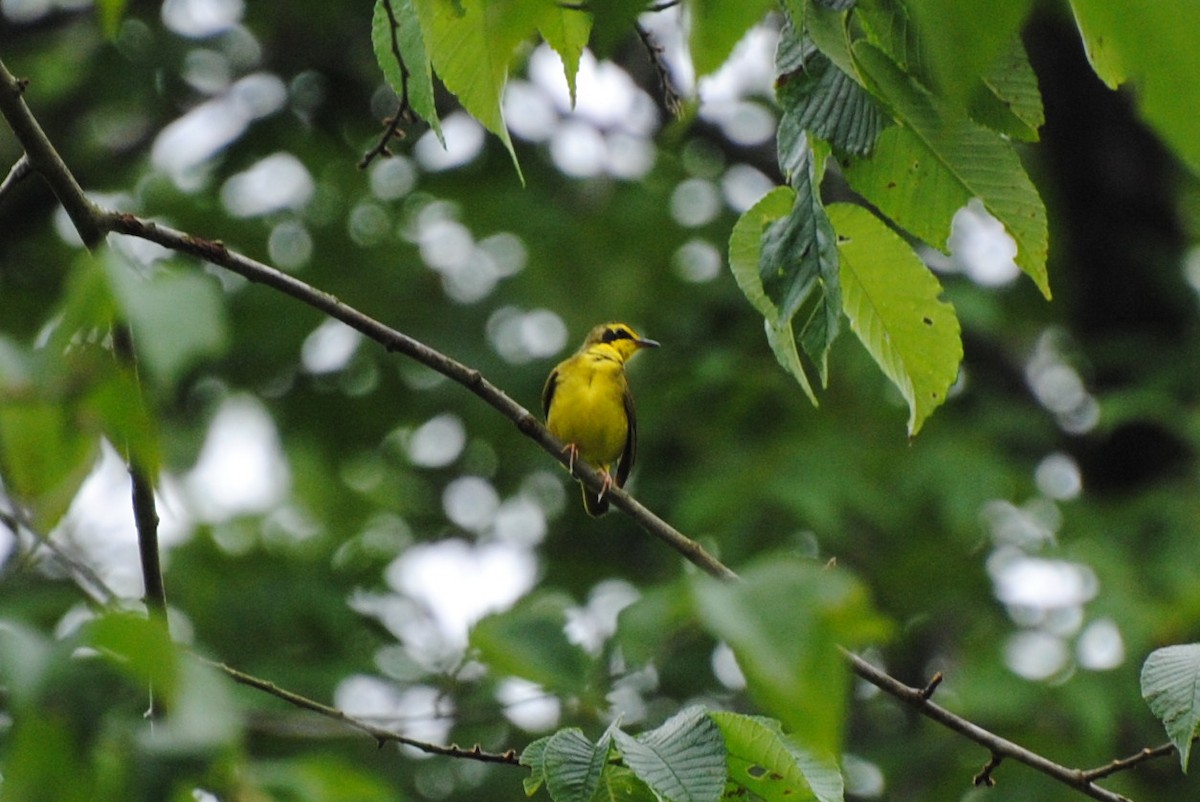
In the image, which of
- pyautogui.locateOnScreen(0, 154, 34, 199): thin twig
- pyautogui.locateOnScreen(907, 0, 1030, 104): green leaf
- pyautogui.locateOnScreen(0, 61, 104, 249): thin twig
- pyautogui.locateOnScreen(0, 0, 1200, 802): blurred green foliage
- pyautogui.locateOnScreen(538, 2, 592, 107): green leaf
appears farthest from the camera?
pyautogui.locateOnScreen(0, 0, 1200, 802): blurred green foliage

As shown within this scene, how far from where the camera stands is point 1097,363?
1070 centimetres

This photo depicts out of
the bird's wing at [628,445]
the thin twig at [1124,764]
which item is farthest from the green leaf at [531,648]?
the bird's wing at [628,445]

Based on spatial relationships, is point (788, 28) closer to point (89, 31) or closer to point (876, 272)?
point (876, 272)

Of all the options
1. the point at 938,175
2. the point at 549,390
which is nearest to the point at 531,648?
the point at 938,175

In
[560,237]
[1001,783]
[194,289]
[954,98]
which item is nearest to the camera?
[954,98]

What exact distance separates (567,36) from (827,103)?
45cm

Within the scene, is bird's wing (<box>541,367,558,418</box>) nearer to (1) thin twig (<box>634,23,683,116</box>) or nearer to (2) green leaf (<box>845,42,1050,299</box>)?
(1) thin twig (<box>634,23,683,116</box>)

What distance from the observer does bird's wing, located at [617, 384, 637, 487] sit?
7.45 m

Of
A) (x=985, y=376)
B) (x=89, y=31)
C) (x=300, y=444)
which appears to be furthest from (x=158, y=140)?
(x=985, y=376)

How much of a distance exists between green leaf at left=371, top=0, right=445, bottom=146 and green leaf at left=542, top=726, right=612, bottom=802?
106 centimetres

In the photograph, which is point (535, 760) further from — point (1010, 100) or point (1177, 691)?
point (1010, 100)

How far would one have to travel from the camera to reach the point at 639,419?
33.6ft

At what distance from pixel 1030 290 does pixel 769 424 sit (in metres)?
3.23

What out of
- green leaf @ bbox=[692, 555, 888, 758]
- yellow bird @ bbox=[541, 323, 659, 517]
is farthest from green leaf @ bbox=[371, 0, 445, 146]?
yellow bird @ bbox=[541, 323, 659, 517]
